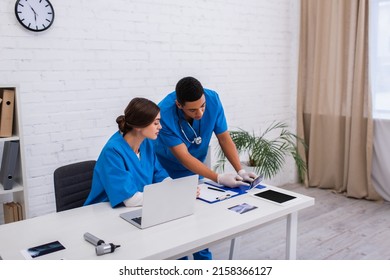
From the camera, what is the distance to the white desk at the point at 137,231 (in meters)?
1.49

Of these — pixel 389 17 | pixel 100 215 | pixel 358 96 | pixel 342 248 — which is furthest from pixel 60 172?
pixel 389 17

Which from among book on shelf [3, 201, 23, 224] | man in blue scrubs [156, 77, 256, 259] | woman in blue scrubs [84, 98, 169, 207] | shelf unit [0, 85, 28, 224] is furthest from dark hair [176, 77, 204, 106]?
book on shelf [3, 201, 23, 224]

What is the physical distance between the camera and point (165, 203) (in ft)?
5.57

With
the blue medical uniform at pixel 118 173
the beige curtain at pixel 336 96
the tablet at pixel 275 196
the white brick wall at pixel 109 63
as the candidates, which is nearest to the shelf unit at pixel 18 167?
the white brick wall at pixel 109 63

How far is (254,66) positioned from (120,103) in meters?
1.54

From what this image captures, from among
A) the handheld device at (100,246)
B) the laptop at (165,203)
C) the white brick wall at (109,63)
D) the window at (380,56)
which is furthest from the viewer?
the window at (380,56)

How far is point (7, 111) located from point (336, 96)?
10.1 feet

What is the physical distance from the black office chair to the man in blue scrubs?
46cm

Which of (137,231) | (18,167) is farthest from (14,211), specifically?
(137,231)

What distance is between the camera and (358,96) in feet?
12.9

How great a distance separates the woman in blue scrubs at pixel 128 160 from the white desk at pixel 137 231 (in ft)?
0.23

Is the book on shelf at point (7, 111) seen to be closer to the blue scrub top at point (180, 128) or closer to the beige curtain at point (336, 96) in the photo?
the blue scrub top at point (180, 128)

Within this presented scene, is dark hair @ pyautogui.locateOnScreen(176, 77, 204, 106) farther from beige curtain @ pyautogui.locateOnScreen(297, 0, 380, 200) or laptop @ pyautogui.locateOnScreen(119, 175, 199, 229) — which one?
beige curtain @ pyautogui.locateOnScreen(297, 0, 380, 200)
